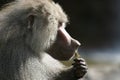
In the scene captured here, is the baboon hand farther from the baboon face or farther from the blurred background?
the blurred background

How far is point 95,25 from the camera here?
15984 mm

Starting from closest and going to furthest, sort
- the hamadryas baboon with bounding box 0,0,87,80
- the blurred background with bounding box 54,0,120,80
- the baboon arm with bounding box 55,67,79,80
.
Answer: the hamadryas baboon with bounding box 0,0,87,80, the baboon arm with bounding box 55,67,79,80, the blurred background with bounding box 54,0,120,80

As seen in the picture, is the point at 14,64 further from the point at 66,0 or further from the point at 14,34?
the point at 66,0

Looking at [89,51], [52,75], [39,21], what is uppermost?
[39,21]

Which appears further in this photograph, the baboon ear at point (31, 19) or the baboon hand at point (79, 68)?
the baboon hand at point (79, 68)

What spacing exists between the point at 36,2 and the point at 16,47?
58 cm

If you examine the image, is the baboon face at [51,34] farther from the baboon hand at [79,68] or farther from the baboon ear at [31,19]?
the baboon hand at [79,68]

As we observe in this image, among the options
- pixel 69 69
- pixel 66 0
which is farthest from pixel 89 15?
pixel 69 69

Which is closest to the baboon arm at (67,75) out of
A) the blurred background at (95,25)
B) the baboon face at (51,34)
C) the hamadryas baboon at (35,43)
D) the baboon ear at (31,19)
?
the hamadryas baboon at (35,43)

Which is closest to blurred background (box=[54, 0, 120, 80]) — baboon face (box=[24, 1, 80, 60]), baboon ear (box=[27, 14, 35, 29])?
baboon face (box=[24, 1, 80, 60])

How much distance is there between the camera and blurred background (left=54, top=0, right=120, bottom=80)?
48.2 feet

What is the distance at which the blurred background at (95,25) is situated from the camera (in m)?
14.7

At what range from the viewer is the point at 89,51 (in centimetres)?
1388

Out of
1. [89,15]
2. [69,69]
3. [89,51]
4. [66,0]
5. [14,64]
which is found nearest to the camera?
[14,64]
